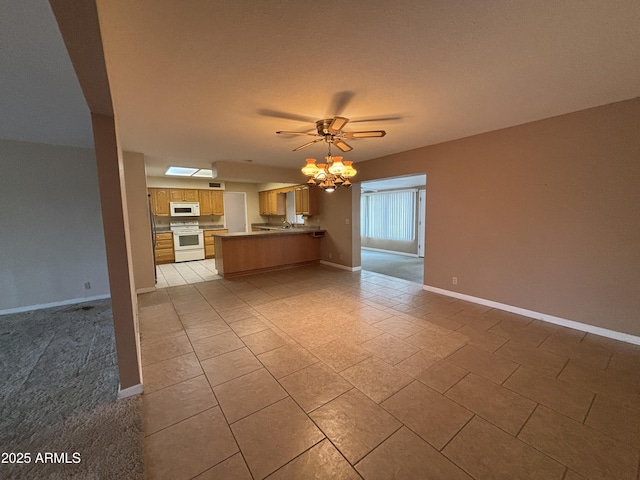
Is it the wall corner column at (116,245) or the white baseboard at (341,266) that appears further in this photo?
the white baseboard at (341,266)

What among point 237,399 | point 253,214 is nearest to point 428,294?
point 237,399

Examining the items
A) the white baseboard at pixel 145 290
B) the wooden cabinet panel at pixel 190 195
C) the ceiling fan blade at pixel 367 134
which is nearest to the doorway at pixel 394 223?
the ceiling fan blade at pixel 367 134

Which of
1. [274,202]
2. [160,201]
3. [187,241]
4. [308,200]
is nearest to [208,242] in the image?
[187,241]

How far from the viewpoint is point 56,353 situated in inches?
101

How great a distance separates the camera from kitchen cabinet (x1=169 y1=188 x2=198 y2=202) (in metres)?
7.30

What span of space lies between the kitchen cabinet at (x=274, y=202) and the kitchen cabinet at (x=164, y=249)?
2993mm

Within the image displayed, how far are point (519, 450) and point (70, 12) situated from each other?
2989mm

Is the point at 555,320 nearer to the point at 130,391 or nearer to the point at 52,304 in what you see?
the point at 130,391

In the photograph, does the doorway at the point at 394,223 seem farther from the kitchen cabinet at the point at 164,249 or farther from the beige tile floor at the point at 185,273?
the kitchen cabinet at the point at 164,249

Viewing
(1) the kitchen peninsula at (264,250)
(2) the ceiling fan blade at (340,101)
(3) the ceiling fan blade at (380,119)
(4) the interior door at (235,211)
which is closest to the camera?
(2) the ceiling fan blade at (340,101)

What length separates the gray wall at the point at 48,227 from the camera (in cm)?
360

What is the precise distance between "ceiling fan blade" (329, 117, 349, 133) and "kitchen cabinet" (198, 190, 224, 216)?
626 centimetres

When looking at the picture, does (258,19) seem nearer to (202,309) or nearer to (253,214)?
(202,309)

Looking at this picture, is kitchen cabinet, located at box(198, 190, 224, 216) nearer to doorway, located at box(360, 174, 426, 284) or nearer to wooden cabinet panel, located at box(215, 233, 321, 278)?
wooden cabinet panel, located at box(215, 233, 321, 278)
